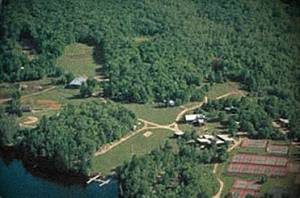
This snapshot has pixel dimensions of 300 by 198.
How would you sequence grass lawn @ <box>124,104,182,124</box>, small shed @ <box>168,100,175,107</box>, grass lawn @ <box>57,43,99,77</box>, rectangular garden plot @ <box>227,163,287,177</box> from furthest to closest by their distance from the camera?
grass lawn @ <box>57,43,99,77</box>
small shed @ <box>168,100,175,107</box>
grass lawn @ <box>124,104,182,124</box>
rectangular garden plot @ <box>227,163,287,177</box>

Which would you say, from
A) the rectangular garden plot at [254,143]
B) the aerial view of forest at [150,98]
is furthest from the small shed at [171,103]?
the rectangular garden plot at [254,143]

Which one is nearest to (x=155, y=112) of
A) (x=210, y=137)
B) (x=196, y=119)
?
(x=196, y=119)

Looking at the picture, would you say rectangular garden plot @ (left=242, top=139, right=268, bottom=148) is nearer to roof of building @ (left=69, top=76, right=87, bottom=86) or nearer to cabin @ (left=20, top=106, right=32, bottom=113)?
roof of building @ (left=69, top=76, right=87, bottom=86)

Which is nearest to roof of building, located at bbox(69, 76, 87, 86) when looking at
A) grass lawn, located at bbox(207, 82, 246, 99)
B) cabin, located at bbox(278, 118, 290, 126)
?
grass lawn, located at bbox(207, 82, 246, 99)

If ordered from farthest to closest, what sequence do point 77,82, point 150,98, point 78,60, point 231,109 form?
1. point 78,60
2. point 77,82
3. point 150,98
4. point 231,109

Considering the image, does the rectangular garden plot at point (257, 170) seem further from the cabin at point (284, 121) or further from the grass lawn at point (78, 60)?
the grass lawn at point (78, 60)

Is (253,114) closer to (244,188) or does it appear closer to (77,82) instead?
(244,188)
